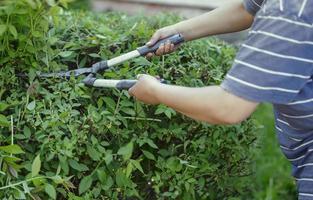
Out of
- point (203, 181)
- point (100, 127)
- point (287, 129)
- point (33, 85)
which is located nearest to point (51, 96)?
point (33, 85)

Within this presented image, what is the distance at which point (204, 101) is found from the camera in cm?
208

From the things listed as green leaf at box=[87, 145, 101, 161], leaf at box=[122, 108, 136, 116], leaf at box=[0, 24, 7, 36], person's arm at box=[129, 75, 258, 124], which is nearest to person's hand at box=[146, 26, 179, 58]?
leaf at box=[122, 108, 136, 116]

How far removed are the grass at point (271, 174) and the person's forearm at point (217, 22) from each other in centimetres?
122

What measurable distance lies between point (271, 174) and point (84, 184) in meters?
2.10

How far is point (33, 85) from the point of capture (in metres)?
2.47

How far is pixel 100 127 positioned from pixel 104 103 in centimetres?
16

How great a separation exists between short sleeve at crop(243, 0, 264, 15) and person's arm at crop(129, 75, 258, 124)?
0.55m

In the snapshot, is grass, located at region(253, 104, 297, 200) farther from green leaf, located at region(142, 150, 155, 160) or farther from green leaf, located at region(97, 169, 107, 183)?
green leaf, located at region(97, 169, 107, 183)

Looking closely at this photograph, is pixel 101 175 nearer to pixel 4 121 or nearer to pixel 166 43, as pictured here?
pixel 4 121

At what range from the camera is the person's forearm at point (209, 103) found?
2.04 metres

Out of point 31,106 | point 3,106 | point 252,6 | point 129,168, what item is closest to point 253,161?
point 252,6

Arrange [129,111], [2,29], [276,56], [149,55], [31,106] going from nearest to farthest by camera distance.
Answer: [276,56], [2,29], [31,106], [129,111], [149,55]

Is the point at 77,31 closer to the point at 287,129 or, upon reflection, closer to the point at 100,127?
the point at 100,127

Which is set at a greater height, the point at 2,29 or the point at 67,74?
the point at 2,29
